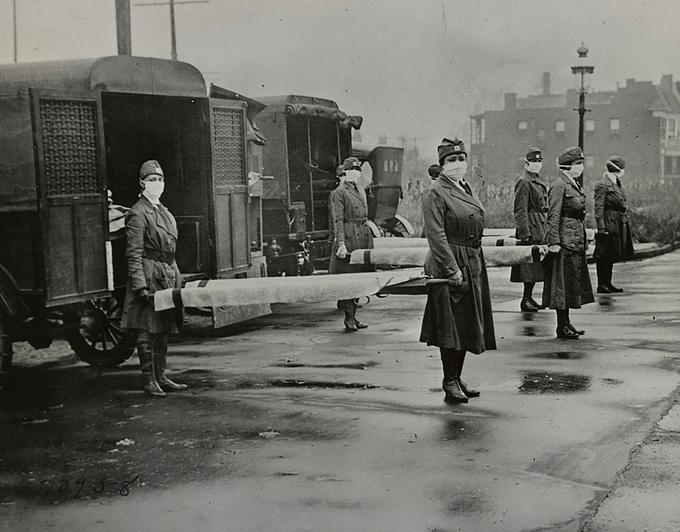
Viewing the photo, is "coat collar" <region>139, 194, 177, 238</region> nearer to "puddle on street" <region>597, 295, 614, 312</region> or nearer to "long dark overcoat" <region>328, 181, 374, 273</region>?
"long dark overcoat" <region>328, 181, 374, 273</region>

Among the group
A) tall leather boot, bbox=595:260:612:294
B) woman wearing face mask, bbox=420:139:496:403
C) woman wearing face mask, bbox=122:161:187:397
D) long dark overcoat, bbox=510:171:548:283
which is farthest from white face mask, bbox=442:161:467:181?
tall leather boot, bbox=595:260:612:294

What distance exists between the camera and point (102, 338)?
A: 9.52 meters

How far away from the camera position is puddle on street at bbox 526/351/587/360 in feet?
30.5

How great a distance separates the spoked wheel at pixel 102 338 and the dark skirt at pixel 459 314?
345 centimetres

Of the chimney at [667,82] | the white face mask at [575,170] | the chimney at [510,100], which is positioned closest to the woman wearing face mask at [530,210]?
the white face mask at [575,170]

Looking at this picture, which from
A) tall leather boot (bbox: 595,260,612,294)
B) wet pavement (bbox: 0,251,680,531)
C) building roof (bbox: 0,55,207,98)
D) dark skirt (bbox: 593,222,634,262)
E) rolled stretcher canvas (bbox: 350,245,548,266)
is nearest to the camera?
wet pavement (bbox: 0,251,680,531)

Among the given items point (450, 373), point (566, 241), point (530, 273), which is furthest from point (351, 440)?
point (530, 273)

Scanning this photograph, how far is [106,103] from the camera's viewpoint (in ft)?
34.9

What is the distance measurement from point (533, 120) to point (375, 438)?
6310 centimetres

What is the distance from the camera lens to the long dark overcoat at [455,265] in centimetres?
742

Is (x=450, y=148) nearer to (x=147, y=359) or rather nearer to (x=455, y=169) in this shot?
(x=455, y=169)

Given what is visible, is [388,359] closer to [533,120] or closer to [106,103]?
[106,103]

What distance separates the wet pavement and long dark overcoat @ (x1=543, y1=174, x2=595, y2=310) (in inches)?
21.7

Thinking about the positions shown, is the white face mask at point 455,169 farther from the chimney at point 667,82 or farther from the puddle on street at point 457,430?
the chimney at point 667,82
